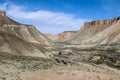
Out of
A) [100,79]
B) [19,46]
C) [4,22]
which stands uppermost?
[4,22]

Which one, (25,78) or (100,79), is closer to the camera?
(25,78)

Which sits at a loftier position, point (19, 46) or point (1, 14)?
point (1, 14)

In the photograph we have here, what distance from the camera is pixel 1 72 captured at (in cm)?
2611

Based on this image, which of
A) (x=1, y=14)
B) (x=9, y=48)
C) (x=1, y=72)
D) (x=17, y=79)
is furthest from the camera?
(x=1, y=14)

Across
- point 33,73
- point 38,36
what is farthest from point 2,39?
point 38,36

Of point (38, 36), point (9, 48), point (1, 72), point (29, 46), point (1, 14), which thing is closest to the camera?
point (1, 72)

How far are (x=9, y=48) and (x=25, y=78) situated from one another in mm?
25269

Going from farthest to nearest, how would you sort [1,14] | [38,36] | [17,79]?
[1,14] → [38,36] → [17,79]

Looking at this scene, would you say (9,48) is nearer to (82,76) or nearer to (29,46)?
(29,46)

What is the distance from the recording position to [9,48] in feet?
160

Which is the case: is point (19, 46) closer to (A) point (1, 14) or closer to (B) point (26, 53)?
(B) point (26, 53)

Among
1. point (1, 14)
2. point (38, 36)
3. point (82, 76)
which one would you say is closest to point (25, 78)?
point (82, 76)

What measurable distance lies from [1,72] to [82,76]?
28.9ft

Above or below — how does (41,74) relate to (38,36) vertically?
below
